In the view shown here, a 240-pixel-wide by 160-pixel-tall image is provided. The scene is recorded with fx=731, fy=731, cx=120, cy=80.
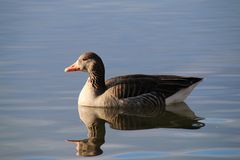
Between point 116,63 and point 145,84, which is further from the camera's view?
point 116,63

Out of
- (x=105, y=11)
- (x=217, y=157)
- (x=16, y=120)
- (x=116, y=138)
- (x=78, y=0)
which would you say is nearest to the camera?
(x=217, y=157)

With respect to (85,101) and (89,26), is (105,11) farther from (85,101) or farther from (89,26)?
(85,101)

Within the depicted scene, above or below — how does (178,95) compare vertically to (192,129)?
above

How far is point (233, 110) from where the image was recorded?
1417cm

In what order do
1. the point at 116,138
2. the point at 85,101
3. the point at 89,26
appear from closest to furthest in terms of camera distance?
the point at 116,138, the point at 85,101, the point at 89,26

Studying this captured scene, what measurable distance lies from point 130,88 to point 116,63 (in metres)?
2.96

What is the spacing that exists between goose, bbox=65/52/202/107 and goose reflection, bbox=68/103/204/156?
5.4 inches

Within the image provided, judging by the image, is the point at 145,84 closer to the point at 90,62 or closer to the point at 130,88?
the point at 130,88

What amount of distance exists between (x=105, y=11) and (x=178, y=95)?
10.4 m

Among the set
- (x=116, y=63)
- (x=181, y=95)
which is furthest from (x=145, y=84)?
(x=116, y=63)

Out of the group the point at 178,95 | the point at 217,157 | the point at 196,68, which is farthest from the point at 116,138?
the point at 196,68

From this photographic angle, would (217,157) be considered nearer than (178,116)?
Yes

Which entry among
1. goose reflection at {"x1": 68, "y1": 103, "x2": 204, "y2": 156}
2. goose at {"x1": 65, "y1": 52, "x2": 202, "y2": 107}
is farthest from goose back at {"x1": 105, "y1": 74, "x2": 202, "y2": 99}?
goose reflection at {"x1": 68, "y1": 103, "x2": 204, "y2": 156}

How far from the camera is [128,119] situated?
14.4 meters
